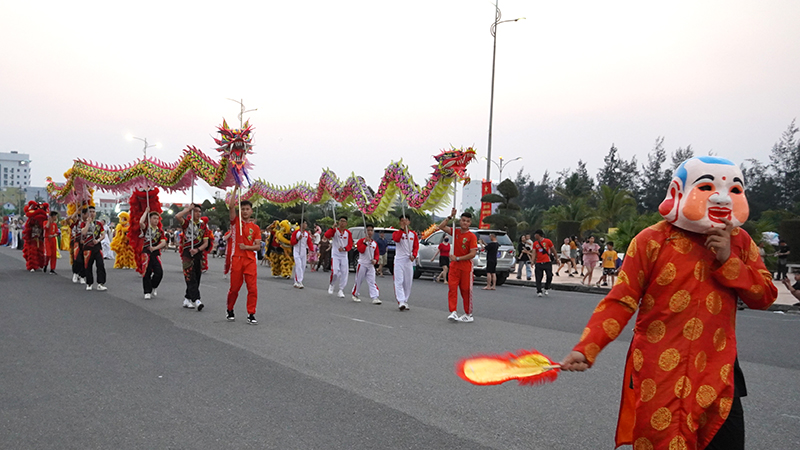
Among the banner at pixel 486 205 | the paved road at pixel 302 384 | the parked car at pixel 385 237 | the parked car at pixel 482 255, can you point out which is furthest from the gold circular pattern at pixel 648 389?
the banner at pixel 486 205

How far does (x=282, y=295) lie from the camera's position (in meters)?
13.7

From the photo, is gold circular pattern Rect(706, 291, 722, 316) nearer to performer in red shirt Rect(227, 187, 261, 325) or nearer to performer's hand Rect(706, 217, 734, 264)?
performer's hand Rect(706, 217, 734, 264)

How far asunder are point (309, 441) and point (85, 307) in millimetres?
8100

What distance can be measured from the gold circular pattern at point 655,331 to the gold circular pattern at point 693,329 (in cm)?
9

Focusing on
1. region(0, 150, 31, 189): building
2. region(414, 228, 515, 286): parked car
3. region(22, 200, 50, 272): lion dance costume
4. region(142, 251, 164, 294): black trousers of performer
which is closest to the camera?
region(142, 251, 164, 294): black trousers of performer

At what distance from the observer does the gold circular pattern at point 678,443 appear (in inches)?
101

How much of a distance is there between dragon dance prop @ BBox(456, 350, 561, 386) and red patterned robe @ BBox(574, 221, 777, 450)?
190 mm

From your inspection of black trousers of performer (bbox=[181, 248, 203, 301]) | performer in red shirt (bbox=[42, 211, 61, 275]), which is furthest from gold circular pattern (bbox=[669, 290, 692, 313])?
performer in red shirt (bbox=[42, 211, 61, 275])

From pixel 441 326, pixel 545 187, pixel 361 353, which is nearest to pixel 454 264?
pixel 441 326

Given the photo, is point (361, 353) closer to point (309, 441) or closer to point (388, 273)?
point (309, 441)

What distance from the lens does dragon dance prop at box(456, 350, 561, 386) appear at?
2.67 meters

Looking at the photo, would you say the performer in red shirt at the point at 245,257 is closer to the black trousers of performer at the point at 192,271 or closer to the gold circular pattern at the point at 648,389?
the black trousers of performer at the point at 192,271

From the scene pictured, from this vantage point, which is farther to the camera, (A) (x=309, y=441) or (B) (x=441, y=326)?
(B) (x=441, y=326)

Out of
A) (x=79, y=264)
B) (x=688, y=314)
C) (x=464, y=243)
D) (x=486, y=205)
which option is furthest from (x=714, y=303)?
(x=486, y=205)
